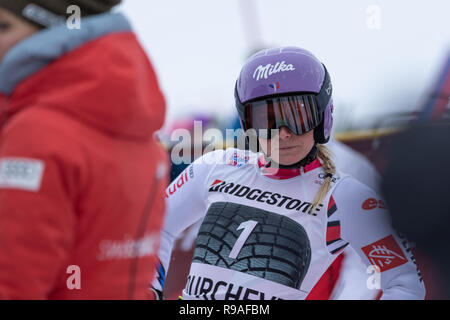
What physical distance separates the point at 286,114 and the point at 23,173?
1.84m

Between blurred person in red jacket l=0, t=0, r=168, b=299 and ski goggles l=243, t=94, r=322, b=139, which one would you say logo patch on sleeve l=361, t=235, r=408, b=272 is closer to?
ski goggles l=243, t=94, r=322, b=139

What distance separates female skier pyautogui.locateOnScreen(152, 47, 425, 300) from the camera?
2.85m

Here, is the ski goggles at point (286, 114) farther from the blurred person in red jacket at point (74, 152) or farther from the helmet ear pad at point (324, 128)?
the blurred person in red jacket at point (74, 152)

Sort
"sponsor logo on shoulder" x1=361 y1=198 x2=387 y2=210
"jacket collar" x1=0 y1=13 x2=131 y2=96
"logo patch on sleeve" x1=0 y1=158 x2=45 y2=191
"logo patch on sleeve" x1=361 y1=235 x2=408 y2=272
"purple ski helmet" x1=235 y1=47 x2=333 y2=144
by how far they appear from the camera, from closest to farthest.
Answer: "logo patch on sleeve" x1=0 y1=158 x2=45 y2=191 → "jacket collar" x1=0 y1=13 x2=131 y2=96 → "logo patch on sleeve" x1=361 y1=235 x2=408 y2=272 → "sponsor logo on shoulder" x1=361 y1=198 x2=387 y2=210 → "purple ski helmet" x1=235 y1=47 x2=333 y2=144

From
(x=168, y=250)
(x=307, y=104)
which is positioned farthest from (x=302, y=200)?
(x=168, y=250)

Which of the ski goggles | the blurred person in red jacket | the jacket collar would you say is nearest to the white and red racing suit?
the ski goggles

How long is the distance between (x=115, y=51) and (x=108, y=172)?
13.5 inches

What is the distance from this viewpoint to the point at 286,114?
2.97 meters

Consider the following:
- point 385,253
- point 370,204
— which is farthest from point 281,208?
point 385,253

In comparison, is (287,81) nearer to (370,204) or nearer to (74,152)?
(370,204)

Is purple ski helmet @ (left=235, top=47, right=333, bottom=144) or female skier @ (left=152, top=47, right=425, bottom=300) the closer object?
female skier @ (left=152, top=47, right=425, bottom=300)

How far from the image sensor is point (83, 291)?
1.58 meters

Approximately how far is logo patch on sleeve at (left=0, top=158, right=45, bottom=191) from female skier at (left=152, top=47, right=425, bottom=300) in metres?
1.69
